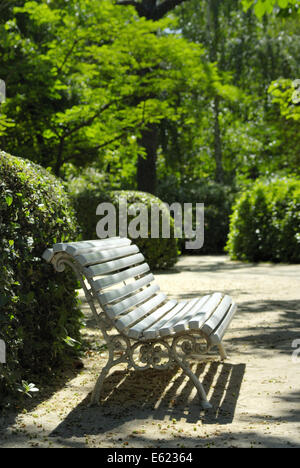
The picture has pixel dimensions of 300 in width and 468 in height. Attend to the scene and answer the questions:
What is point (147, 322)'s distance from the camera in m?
4.22

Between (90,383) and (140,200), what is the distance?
910cm

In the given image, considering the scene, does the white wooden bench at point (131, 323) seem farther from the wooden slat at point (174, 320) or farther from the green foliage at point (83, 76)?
the green foliage at point (83, 76)

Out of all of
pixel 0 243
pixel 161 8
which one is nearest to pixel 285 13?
pixel 0 243

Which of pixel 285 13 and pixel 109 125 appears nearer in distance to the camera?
pixel 285 13

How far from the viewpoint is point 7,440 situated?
129 inches

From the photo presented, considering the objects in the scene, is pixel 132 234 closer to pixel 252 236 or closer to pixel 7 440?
pixel 252 236

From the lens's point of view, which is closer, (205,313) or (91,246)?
(205,313)

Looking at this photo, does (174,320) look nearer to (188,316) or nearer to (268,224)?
(188,316)

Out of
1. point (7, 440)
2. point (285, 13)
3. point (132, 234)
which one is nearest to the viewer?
point (7, 440)

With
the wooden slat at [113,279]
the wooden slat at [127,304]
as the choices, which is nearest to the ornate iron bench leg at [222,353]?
the wooden slat at [127,304]

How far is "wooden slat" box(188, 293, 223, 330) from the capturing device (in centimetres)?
380

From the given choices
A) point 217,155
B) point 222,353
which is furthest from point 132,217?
point 217,155

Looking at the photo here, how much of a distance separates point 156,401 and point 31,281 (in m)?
1.22

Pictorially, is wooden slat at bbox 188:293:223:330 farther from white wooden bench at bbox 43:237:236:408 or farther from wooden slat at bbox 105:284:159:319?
wooden slat at bbox 105:284:159:319
